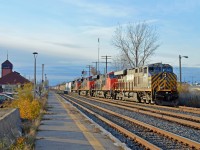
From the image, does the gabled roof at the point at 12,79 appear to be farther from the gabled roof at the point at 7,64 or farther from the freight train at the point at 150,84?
the freight train at the point at 150,84

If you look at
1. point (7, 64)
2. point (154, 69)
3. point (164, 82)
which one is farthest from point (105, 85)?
point (7, 64)

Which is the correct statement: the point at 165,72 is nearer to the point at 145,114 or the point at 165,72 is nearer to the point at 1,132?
the point at 145,114

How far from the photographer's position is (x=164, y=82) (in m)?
30.2

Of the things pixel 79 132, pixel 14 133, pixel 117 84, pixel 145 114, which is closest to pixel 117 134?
pixel 79 132

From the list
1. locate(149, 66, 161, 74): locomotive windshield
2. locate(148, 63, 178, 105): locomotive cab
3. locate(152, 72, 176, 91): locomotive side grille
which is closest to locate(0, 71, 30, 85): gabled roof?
locate(149, 66, 161, 74): locomotive windshield

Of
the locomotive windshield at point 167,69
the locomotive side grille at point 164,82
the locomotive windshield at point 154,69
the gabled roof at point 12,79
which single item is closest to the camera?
the locomotive side grille at point 164,82

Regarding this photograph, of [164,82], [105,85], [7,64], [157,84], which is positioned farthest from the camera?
[7,64]

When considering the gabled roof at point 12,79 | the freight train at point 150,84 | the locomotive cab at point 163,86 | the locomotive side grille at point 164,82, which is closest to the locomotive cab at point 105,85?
A: the freight train at point 150,84

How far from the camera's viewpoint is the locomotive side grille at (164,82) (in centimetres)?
3005

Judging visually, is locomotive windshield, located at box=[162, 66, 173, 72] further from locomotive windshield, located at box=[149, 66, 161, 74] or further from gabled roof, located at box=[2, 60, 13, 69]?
gabled roof, located at box=[2, 60, 13, 69]

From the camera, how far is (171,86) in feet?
99.9

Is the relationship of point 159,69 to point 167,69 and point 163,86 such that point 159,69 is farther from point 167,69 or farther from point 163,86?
point 163,86

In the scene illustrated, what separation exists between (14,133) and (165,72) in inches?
784

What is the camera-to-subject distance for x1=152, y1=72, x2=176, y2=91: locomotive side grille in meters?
30.0
